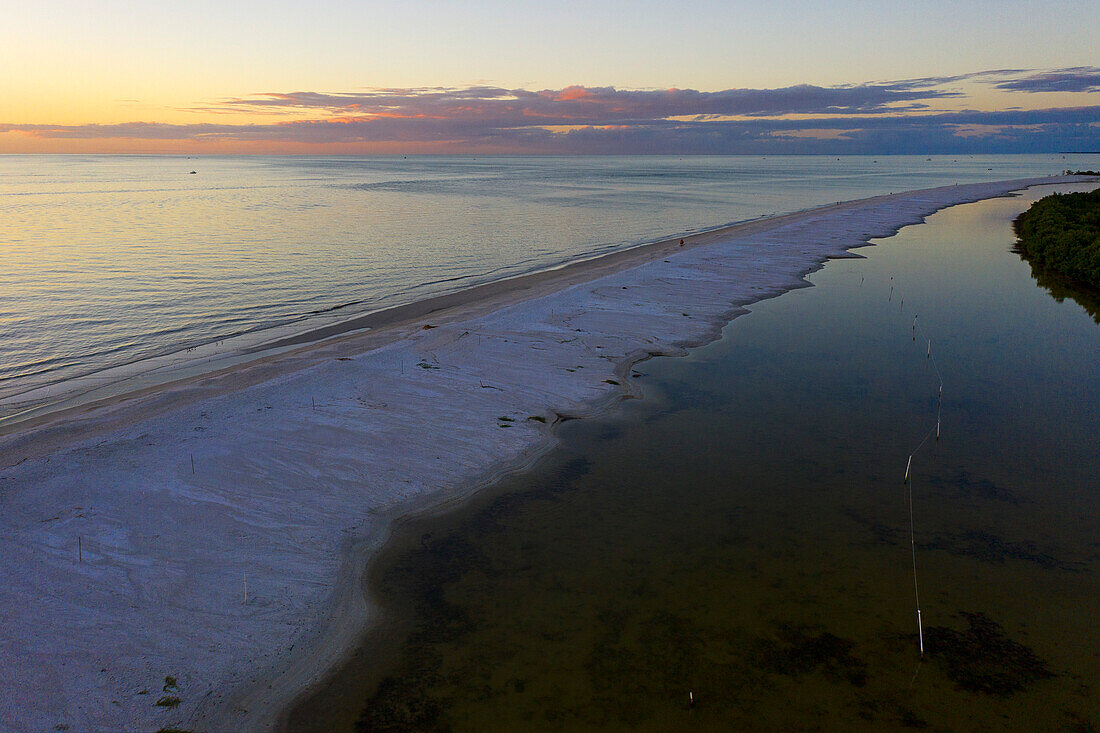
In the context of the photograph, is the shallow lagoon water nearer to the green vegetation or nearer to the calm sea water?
the calm sea water

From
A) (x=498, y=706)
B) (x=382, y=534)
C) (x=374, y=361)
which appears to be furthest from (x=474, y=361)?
(x=498, y=706)

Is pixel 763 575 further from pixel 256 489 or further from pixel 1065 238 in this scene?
pixel 1065 238

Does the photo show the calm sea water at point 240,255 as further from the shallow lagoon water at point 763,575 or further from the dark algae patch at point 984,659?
the dark algae patch at point 984,659

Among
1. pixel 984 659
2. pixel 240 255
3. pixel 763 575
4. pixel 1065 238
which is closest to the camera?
A: pixel 984 659

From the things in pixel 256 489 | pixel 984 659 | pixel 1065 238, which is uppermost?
pixel 1065 238

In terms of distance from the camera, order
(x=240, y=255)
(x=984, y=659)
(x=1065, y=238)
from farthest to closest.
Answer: (x=240, y=255), (x=1065, y=238), (x=984, y=659)

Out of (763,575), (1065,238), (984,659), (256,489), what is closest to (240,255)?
(256,489)
